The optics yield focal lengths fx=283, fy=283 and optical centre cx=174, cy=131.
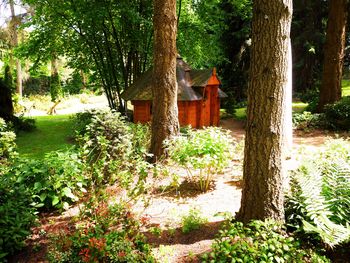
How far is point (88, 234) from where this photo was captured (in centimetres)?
416

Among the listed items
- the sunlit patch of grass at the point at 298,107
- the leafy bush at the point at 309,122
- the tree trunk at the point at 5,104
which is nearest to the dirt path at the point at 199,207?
the leafy bush at the point at 309,122

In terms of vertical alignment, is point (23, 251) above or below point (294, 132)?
below

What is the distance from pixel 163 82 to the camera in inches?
292

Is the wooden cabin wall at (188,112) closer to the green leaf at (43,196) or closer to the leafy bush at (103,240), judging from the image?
the green leaf at (43,196)

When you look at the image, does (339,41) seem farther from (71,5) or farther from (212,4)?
(71,5)

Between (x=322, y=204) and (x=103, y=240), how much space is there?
10.1ft

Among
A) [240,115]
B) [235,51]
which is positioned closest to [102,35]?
[240,115]

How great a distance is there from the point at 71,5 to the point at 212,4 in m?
7.99

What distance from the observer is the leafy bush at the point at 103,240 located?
149 inches

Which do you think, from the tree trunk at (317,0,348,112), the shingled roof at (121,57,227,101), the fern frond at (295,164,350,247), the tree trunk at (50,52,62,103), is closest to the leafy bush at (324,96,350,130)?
the tree trunk at (317,0,348,112)

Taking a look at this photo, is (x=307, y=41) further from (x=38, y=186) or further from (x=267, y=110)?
(x=38, y=186)

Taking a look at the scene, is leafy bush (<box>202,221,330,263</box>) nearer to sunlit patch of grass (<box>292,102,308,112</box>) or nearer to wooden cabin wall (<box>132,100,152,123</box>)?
wooden cabin wall (<box>132,100,152,123</box>)

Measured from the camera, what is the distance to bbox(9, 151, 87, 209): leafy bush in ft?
17.7

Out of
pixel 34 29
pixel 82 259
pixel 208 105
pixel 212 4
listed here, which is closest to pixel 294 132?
pixel 208 105
